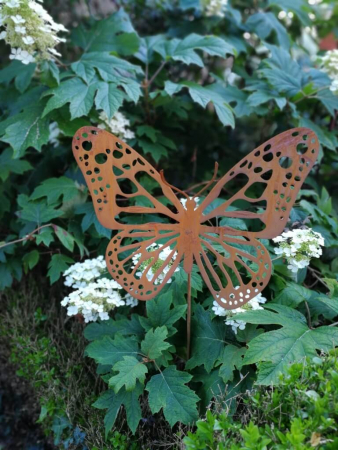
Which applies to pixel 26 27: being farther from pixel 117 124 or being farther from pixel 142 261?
pixel 142 261

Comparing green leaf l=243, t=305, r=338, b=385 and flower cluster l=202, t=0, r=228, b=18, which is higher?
flower cluster l=202, t=0, r=228, b=18

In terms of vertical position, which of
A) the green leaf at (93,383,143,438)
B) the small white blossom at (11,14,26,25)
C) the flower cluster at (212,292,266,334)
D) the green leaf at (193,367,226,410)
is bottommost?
the green leaf at (193,367,226,410)

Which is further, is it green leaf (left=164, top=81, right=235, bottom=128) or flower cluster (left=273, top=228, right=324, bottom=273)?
→ green leaf (left=164, top=81, right=235, bottom=128)

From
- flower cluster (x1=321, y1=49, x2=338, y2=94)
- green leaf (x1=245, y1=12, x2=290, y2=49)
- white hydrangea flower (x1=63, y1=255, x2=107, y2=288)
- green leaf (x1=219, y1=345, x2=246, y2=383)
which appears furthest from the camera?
green leaf (x1=245, y1=12, x2=290, y2=49)

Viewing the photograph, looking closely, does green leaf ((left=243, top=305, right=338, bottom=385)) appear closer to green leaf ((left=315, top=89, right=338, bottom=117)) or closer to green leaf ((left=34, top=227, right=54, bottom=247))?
green leaf ((left=34, top=227, right=54, bottom=247))

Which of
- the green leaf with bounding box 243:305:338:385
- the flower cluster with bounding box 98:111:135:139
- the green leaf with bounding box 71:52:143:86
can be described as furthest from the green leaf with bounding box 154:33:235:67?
the green leaf with bounding box 243:305:338:385

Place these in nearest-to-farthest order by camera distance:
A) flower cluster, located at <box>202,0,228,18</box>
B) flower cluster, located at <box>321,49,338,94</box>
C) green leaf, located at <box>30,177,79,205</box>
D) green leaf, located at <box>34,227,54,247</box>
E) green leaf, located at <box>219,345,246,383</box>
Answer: green leaf, located at <box>219,345,246,383</box> → green leaf, located at <box>34,227,54,247</box> → green leaf, located at <box>30,177,79,205</box> → flower cluster, located at <box>321,49,338,94</box> → flower cluster, located at <box>202,0,228,18</box>

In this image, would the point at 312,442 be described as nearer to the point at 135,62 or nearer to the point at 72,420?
the point at 72,420
